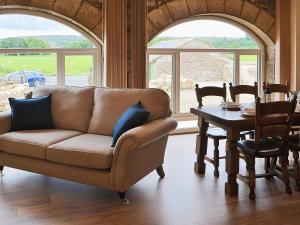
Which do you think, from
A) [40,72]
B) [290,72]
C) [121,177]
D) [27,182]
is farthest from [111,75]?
[290,72]

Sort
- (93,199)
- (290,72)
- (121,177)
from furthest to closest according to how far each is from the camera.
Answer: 1. (290,72)
2. (93,199)
3. (121,177)

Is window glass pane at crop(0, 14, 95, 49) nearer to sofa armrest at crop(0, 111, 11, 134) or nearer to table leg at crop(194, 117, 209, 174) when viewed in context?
sofa armrest at crop(0, 111, 11, 134)

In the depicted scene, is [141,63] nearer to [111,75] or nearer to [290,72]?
[111,75]

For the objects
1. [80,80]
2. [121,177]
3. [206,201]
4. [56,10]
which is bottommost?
[206,201]

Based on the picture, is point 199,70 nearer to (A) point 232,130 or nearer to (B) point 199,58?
(B) point 199,58

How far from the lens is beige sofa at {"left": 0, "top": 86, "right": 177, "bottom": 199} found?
343 cm

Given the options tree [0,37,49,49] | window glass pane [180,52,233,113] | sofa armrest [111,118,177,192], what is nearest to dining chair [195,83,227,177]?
sofa armrest [111,118,177,192]

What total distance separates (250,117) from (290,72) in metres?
3.66

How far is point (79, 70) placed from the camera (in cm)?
621

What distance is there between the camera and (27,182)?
4074 millimetres

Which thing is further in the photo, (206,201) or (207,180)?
(207,180)

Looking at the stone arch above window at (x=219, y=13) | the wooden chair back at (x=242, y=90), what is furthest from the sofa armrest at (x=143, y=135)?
the stone arch above window at (x=219, y=13)

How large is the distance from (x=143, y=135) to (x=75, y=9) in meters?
3.10

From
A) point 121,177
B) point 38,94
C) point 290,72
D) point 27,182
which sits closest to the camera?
point 121,177
